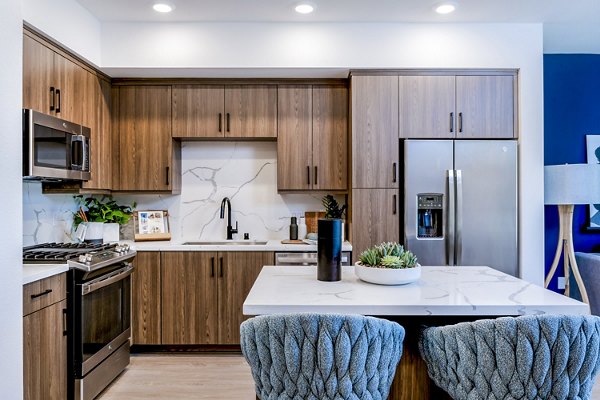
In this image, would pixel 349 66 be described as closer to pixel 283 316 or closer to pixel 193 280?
pixel 193 280

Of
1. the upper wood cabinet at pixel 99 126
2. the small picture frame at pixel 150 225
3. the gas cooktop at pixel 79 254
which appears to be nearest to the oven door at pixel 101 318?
the gas cooktop at pixel 79 254

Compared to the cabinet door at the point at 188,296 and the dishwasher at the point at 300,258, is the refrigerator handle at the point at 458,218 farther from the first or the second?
the cabinet door at the point at 188,296

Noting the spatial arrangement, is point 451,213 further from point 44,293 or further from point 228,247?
point 44,293

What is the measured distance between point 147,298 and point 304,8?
2.56 metres

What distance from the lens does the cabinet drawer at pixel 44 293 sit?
2102 millimetres

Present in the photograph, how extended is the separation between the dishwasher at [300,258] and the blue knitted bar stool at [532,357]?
7.06 ft

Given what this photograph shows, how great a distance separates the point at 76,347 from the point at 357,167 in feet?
7.58

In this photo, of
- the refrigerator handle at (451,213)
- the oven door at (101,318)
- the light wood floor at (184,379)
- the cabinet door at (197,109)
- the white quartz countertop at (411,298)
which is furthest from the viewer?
the cabinet door at (197,109)

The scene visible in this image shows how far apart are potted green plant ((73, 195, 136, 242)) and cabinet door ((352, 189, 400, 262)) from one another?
77.7 inches

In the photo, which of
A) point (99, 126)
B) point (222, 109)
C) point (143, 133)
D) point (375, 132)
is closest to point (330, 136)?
point (375, 132)

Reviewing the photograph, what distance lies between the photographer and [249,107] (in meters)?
3.75

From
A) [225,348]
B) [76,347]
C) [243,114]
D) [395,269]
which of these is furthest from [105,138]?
[395,269]

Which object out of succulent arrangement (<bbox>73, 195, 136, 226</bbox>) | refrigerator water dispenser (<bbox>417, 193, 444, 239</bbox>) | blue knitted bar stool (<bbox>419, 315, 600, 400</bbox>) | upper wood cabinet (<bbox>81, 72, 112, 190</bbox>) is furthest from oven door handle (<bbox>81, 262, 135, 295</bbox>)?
refrigerator water dispenser (<bbox>417, 193, 444, 239</bbox>)

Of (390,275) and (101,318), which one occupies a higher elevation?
(390,275)
